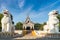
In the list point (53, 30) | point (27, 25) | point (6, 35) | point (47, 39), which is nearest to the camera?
point (47, 39)

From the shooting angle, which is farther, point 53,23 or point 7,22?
point 7,22

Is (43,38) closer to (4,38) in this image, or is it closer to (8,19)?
(4,38)

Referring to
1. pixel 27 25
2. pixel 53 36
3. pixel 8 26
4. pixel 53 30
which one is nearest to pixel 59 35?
pixel 53 36

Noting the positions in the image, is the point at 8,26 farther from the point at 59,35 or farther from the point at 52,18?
the point at 59,35

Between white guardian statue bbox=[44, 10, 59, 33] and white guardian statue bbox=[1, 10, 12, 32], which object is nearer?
white guardian statue bbox=[44, 10, 59, 33]

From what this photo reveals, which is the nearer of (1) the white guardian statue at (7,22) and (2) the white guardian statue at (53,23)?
(2) the white guardian statue at (53,23)

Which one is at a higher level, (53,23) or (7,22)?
(7,22)

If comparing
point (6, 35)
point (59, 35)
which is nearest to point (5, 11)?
point (6, 35)

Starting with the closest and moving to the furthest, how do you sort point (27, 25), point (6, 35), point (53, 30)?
point (6, 35) → point (53, 30) → point (27, 25)

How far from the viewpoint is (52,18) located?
49.6 ft

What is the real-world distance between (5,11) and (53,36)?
4390mm

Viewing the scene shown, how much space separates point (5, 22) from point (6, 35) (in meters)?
2.64

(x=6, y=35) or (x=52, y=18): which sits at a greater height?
(x=52, y=18)

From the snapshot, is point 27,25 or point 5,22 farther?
point 27,25
